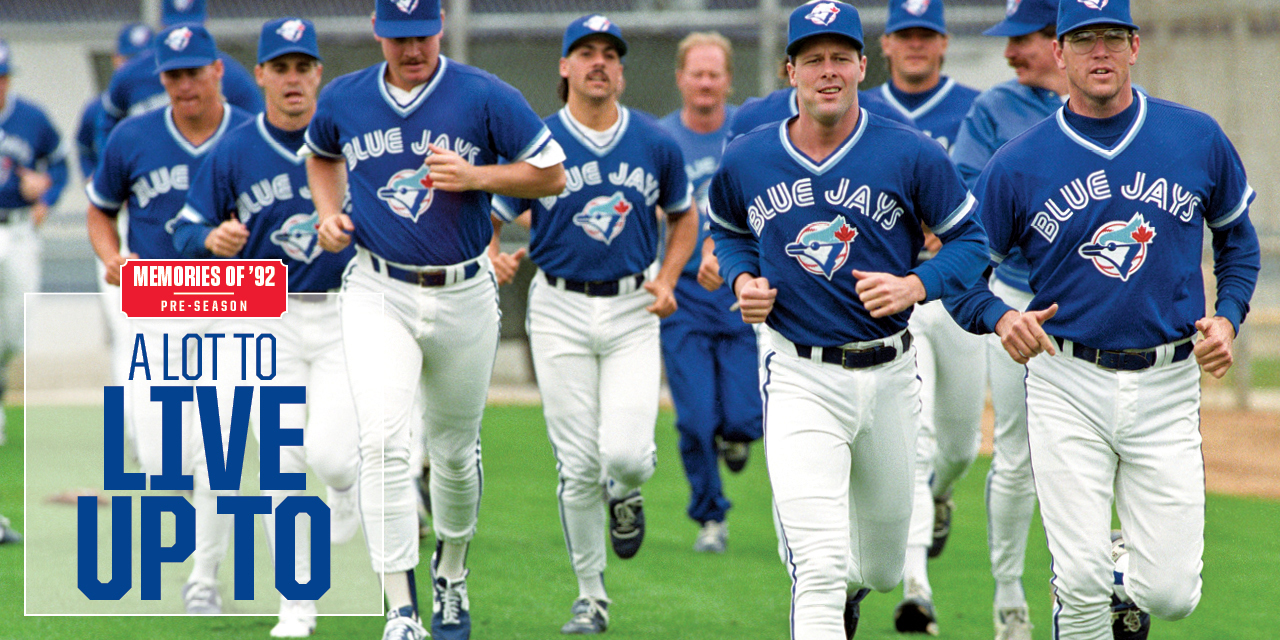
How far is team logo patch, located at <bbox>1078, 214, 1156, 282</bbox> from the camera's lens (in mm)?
4297

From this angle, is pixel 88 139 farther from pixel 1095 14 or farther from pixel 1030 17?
pixel 1095 14

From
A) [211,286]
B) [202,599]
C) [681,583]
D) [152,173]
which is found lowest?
[681,583]

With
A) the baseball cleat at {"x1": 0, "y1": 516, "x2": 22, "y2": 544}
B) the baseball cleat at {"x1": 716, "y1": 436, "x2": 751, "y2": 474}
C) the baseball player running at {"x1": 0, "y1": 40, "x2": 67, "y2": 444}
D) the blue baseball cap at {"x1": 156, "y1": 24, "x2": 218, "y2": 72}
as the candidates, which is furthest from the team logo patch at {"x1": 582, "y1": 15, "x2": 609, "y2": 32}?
the baseball player running at {"x1": 0, "y1": 40, "x2": 67, "y2": 444}

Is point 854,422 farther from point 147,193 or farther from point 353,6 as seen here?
point 353,6

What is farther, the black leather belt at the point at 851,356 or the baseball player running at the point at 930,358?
the baseball player running at the point at 930,358

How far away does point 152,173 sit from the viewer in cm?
621

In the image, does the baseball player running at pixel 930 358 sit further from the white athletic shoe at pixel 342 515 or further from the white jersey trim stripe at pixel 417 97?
the white athletic shoe at pixel 342 515

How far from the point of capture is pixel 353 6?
1334 cm

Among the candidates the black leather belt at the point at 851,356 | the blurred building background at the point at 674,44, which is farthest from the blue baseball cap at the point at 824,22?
the blurred building background at the point at 674,44

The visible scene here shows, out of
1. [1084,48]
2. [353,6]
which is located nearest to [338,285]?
[1084,48]

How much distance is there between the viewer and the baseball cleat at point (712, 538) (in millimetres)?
7352

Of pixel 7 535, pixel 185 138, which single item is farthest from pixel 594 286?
pixel 7 535

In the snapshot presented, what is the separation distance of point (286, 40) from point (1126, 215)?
10.6ft

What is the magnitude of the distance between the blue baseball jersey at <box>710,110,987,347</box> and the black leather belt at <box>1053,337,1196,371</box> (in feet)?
1.33
